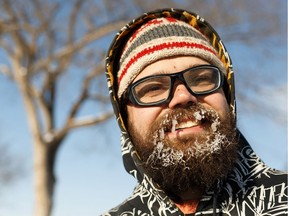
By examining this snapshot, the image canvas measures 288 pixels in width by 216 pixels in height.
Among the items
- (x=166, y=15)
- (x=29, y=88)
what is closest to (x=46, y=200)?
(x=29, y=88)

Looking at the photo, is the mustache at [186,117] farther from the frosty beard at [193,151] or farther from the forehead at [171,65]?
the forehead at [171,65]

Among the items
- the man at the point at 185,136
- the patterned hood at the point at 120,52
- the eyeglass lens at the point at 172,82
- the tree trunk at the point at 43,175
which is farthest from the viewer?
the tree trunk at the point at 43,175

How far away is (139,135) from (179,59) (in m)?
0.31

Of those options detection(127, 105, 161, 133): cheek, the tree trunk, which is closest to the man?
detection(127, 105, 161, 133): cheek

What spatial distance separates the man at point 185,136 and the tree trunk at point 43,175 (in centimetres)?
796

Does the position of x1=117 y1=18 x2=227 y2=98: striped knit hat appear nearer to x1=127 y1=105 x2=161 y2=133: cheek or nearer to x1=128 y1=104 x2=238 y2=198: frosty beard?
x1=127 y1=105 x2=161 y2=133: cheek

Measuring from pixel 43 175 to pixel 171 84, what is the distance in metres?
8.36

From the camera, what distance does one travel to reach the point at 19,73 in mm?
9375

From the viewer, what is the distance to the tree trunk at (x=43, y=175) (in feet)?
30.3


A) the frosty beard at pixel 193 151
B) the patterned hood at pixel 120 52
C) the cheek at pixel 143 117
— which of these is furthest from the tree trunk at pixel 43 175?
the frosty beard at pixel 193 151

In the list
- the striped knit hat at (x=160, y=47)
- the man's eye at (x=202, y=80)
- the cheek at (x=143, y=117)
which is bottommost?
the cheek at (x=143, y=117)

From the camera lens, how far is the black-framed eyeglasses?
151 centimetres

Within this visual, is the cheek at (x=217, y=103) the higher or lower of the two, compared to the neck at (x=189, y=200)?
higher

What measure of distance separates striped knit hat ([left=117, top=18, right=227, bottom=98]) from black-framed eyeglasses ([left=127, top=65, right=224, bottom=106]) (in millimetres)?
75
